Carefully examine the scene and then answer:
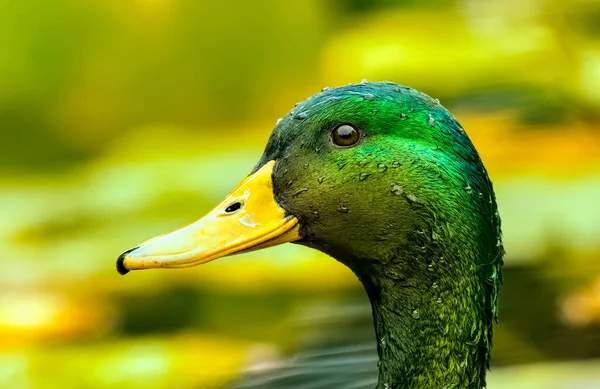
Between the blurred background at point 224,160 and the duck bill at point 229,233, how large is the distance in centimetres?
135

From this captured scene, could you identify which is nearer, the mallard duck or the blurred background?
the mallard duck

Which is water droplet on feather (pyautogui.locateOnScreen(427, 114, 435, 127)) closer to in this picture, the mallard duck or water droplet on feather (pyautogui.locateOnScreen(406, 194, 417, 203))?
the mallard duck

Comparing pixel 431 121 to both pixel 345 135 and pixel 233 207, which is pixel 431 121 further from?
pixel 233 207

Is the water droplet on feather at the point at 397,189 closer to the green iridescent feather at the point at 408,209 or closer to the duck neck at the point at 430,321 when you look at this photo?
the green iridescent feather at the point at 408,209

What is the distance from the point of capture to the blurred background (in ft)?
9.90

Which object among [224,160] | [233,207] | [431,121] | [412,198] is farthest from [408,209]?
[224,160]

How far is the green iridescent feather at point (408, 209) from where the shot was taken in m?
1.41

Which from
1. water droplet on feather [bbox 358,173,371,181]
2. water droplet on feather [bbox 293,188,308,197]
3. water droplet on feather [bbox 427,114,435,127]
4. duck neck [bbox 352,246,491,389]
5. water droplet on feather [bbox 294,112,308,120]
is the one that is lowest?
duck neck [bbox 352,246,491,389]

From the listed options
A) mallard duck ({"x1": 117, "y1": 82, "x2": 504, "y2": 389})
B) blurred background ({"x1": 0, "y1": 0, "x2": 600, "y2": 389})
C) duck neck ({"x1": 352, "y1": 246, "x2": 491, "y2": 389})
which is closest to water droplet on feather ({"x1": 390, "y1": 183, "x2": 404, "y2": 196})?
mallard duck ({"x1": 117, "y1": 82, "x2": 504, "y2": 389})

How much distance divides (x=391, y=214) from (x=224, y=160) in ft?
7.58

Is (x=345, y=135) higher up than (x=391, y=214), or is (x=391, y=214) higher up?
(x=345, y=135)

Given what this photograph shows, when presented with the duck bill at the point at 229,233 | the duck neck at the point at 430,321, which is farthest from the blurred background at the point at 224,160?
the duck bill at the point at 229,233

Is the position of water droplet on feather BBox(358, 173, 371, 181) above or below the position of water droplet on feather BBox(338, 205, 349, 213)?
above

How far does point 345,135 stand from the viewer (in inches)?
56.1
